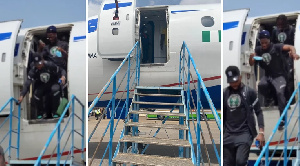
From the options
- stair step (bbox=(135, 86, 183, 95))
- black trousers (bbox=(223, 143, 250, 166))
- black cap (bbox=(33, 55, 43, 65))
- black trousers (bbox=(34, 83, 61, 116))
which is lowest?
black trousers (bbox=(223, 143, 250, 166))

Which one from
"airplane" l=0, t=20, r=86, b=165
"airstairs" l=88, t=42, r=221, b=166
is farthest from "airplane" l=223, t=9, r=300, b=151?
"airplane" l=0, t=20, r=86, b=165

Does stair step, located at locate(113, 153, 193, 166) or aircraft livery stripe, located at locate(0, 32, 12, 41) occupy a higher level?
aircraft livery stripe, located at locate(0, 32, 12, 41)

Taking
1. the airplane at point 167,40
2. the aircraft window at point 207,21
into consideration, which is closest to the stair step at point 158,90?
the airplane at point 167,40

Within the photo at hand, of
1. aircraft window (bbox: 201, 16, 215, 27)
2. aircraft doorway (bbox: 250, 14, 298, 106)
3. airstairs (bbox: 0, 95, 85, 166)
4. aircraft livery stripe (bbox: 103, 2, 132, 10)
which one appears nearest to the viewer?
aircraft doorway (bbox: 250, 14, 298, 106)

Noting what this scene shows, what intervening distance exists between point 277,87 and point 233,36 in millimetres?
664

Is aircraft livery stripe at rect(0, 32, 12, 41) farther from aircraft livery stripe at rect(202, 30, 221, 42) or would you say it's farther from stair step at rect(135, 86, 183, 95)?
aircraft livery stripe at rect(202, 30, 221, 42)

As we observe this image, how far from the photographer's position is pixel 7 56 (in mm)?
2611

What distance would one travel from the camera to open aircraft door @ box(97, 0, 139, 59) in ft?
16.2

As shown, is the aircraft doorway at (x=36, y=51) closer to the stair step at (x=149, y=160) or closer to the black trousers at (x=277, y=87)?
the stair step at (x=149, y=160)

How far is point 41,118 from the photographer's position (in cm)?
258

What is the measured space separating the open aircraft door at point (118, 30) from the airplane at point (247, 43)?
2.78 meters

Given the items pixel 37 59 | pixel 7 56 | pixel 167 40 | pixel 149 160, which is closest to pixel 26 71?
pixel 37 59

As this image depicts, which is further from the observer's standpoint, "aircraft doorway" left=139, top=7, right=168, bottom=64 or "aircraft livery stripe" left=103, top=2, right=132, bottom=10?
"aircraft doorway" left=139, top=7, right=168, bottom=64

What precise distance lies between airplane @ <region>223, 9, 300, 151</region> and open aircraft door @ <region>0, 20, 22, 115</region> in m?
2.25
